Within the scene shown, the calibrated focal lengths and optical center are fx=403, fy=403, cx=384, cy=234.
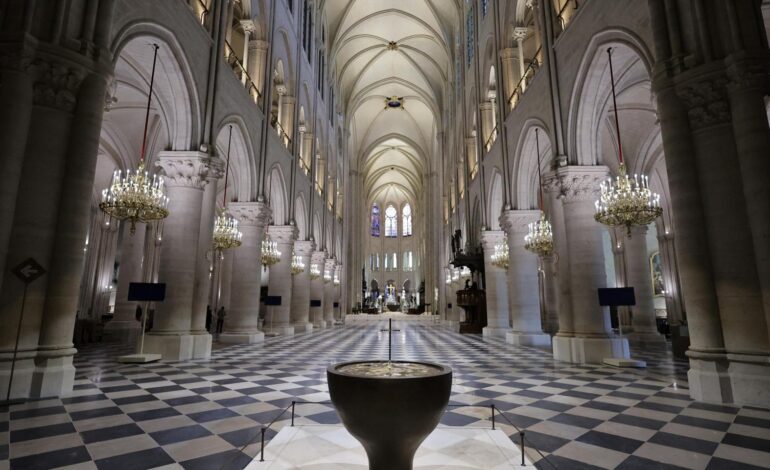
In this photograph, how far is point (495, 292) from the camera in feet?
51.9

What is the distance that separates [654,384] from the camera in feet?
19.8

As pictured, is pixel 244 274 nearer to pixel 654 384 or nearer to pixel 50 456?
pixel 50 456

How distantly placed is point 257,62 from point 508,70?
8.43 m

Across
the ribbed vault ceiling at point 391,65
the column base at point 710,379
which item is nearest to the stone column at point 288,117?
the ribbed vault ceiling at point 391,65

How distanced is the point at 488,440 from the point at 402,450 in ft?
4.86

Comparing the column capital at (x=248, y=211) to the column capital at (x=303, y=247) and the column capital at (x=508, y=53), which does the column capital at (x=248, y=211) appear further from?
the column capital at (x=508, y=53)

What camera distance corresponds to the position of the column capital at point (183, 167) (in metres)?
8.88

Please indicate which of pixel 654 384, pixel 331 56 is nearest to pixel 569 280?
pixel 654 384

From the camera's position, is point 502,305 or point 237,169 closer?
point 237,169

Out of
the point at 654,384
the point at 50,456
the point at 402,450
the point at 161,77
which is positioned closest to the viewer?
the point at 402,450

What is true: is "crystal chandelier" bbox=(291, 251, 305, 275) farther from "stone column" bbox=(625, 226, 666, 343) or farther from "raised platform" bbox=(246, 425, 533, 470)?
"raised platform" bbox=(246, 425, 533, 470)

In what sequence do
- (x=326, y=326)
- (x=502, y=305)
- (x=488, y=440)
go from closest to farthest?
(x=488, y=440), (x=502, y=305), (x=326, y=326)

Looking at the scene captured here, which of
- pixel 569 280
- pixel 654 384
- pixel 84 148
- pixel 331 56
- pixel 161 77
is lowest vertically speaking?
pixel 654 384

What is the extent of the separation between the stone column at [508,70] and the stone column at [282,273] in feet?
30.3
